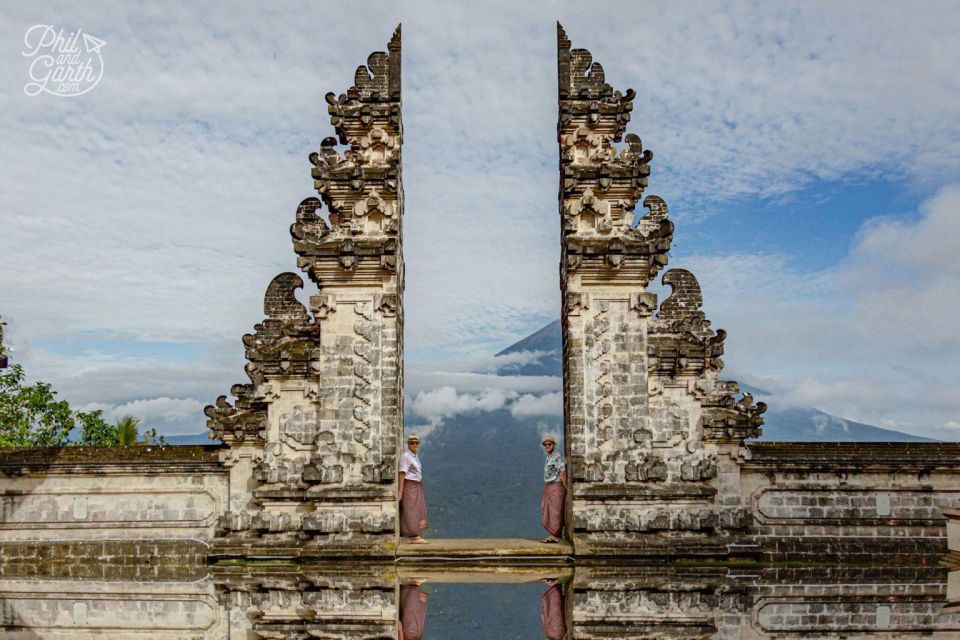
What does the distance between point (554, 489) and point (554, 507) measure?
29 centimetres

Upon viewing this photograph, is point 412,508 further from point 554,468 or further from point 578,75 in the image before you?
point 578,75

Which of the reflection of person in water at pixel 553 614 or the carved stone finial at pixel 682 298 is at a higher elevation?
the carved stone finial at pixel 682 298

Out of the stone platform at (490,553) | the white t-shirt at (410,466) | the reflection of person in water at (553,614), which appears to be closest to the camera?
the reflection of person in water at (553,614)

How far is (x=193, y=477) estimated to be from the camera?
1473cm

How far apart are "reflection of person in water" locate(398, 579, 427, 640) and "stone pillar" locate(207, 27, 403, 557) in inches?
99.3

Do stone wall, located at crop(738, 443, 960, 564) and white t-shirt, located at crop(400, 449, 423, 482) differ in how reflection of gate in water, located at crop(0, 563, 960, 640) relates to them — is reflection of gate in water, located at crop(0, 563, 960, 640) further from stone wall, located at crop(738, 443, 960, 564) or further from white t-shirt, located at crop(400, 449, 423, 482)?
white t-shirt, located at crop(400, 449, 423, 482)

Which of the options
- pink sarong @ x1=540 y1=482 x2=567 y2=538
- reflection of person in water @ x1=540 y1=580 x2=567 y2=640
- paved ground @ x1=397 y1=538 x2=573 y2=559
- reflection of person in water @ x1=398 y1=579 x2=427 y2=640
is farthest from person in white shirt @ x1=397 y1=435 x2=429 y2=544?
reflection of person in water @ x1=540 y1=580 x2=567 y2=640

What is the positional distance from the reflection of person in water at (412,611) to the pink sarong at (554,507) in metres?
3.32

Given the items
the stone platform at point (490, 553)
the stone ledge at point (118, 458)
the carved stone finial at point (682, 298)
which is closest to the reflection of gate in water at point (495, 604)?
the stone platform at point (490, 553)

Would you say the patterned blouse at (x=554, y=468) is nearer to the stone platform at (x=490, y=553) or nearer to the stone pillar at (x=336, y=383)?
the stone platform at (x=490, y=553)

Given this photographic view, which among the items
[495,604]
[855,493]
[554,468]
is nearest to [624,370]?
[554,468]

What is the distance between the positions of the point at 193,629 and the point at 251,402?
17.6 ft

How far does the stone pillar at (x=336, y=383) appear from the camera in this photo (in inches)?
557

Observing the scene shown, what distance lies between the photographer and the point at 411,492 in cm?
1443
